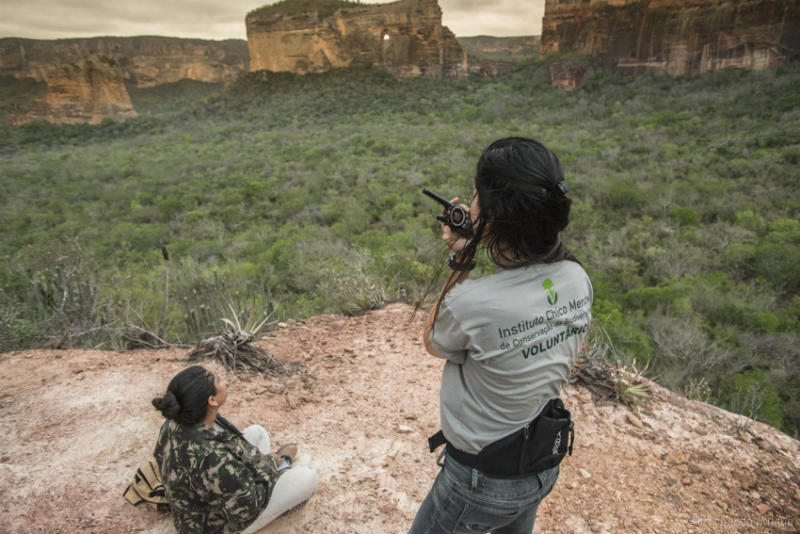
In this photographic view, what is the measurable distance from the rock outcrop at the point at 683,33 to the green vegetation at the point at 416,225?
1874 mm

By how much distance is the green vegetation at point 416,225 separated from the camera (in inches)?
165

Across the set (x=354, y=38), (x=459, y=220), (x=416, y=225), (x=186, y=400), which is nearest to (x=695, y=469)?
(x=459, y=220)

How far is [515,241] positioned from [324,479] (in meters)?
1.90

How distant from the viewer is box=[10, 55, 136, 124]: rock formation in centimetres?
3444

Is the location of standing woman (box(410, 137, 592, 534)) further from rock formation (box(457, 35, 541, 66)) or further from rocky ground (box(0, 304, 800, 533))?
rock formation (box(457, 35, 541, 66))

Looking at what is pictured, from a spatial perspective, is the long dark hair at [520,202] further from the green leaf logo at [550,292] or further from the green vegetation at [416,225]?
the green vegetation at [416,225]

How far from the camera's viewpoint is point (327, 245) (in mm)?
8023

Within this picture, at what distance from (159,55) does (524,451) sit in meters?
71.8

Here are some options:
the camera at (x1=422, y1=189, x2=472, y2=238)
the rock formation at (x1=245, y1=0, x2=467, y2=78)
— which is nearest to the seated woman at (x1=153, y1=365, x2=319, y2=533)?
the camera at (x1=422, y1=189, x2=472, y2=238)

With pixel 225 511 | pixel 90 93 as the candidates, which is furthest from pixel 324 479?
pixel 90 93

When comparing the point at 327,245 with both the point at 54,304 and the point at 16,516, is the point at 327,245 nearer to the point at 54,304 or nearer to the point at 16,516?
the point at 54,304

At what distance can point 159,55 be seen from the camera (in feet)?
188

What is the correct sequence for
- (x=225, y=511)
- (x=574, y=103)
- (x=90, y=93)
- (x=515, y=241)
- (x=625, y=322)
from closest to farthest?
1. (x=515, y=241)
2. (x=225, y=511)
3. (x=625, y=322)
4. (x=574, y=103)
5. (x=90, y=93)

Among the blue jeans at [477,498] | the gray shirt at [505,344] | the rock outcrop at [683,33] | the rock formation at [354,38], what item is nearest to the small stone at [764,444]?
the blue jeans at [477,498]
